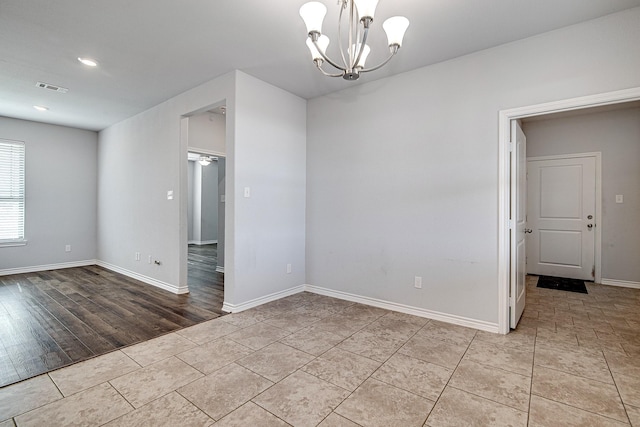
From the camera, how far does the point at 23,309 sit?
3.48 meters

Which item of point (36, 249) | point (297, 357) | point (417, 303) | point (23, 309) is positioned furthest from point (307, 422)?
point (36, 249)

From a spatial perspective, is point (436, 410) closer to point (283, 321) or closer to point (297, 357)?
point (297, 357)

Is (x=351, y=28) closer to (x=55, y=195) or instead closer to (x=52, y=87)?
(x=52, y=87)

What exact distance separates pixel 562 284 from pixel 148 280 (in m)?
6.25

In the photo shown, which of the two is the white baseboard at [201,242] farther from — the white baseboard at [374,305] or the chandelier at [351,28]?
the chandelier at [351,28]

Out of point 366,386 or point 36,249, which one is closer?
point 366,386

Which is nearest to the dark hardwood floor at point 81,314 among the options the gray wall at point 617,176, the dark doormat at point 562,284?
the dark doormat at point 562,284

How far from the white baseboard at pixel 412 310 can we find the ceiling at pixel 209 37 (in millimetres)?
2587

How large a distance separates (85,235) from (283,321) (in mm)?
5207

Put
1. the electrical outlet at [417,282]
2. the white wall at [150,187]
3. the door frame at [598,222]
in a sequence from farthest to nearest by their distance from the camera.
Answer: the door frame at [598,222] → the white wall at [150,187] → the electrical outlet at [417,282]

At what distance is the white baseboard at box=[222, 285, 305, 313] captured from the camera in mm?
3375

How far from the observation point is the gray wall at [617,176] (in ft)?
14.4

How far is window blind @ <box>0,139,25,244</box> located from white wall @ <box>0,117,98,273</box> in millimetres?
85

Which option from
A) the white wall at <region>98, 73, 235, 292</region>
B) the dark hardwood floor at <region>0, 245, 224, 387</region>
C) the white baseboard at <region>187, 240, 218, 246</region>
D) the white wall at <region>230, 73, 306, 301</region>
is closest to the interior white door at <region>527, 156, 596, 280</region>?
the white wall at <region>230, 73, 306, 301</region>
